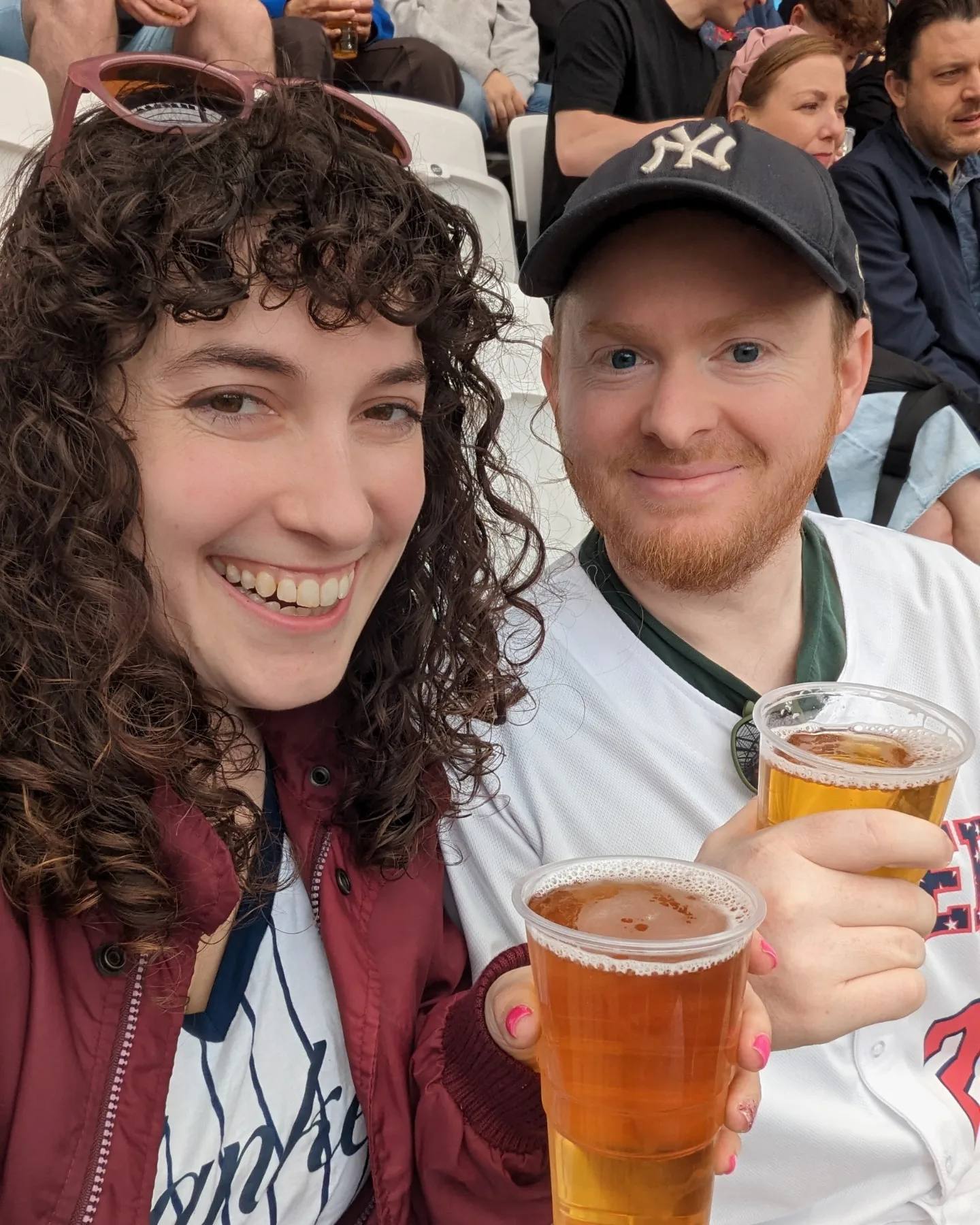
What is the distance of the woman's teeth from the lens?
1174 millimetres

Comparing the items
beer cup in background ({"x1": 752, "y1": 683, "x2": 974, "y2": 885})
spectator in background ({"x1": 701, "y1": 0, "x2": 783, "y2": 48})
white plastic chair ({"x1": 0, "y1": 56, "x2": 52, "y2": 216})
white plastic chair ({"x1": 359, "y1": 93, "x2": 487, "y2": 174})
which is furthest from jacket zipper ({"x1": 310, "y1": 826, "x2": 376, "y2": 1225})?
spectator in background ({"x1": 701, "y1": 0, "x2": 783, "y2": 48})

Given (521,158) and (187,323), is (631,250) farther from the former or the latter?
(521,158)

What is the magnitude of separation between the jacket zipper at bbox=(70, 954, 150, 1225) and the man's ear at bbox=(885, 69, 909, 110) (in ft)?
13.2

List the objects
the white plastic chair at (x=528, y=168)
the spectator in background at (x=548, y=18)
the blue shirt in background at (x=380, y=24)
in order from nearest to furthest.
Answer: the blue shirt in background at (x=380, y=24) → the white plastic chair at (x=528, y=168) → the spectator in background at (x=548, y=18)

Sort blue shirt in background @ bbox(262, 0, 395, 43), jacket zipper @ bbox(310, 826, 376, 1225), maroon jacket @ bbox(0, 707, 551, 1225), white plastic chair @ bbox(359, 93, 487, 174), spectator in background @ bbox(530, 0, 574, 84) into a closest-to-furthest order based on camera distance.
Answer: maroon jacket @ bbox(0, 707, 551, 1225)
jacket zipper @ bbox(310, 826, 376, 1225)
white plastic chair @ bbox(359, 93, 487, 174)
blue shirt in background @ bbox(262, 0, 395, 43)
spectator in background @ bbox(530, 0, 574, 84)

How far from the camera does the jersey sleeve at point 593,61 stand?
374cm

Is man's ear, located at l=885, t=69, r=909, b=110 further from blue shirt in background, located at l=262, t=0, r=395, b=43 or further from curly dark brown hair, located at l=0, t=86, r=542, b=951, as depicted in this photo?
curly dark brown hair, located at l=0, t=86, r=542, b=951

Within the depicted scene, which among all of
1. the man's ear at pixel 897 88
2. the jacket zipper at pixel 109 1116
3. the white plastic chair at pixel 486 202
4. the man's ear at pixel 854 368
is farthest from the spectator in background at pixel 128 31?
the jacket zipper at pixel 109 1116

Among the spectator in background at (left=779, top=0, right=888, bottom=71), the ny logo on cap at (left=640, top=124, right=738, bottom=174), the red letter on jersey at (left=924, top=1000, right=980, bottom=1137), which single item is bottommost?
the red letter on jersey at (left=924, top=1000, right=980, bottom=1137)

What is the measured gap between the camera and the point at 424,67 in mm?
4352

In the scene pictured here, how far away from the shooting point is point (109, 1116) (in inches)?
42.7

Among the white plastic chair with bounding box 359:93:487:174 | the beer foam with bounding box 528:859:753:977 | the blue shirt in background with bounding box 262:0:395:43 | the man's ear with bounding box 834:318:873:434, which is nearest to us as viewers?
the beer foam with bounding box 528:859:753:977

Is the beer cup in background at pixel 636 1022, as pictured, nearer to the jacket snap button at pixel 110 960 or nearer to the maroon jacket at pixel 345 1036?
the maroon jacket at pixel 345 1036

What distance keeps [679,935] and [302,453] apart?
0.63 m
